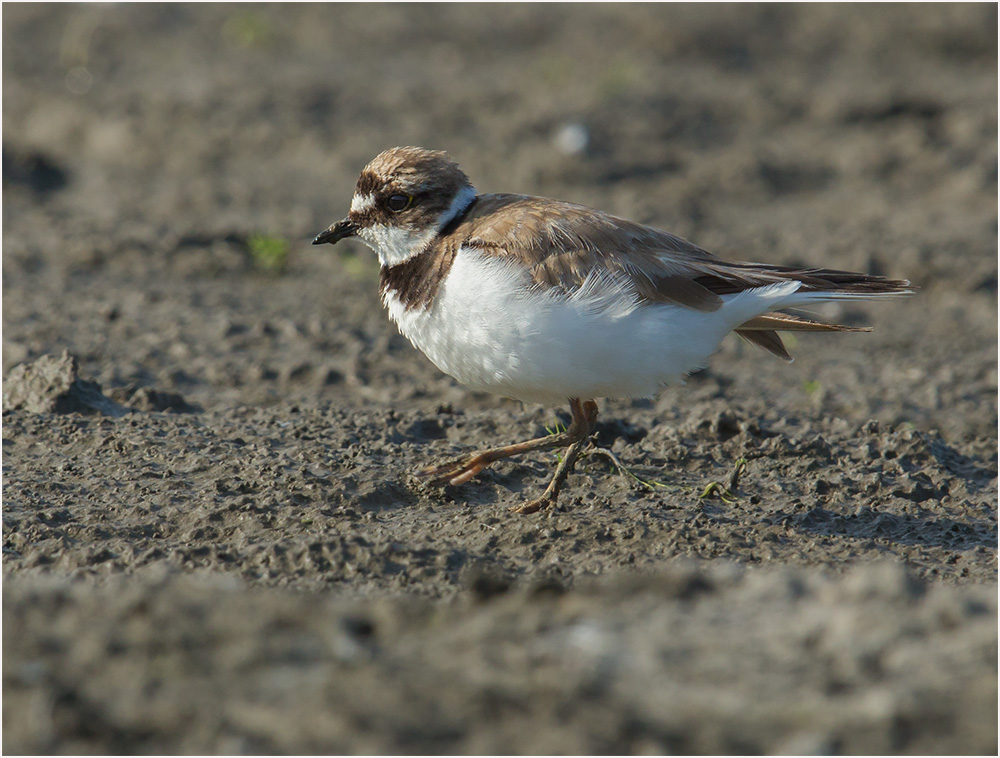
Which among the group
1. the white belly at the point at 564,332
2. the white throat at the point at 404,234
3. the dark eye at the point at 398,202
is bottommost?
the white belly at the point at 564,332

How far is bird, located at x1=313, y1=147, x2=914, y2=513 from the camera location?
15.4ft

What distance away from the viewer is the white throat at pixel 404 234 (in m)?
5.20

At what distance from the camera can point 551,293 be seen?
468cm

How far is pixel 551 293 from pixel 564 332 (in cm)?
17

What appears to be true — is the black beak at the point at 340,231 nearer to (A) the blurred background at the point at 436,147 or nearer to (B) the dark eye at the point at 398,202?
(B) the dark eye at the point at 398,202

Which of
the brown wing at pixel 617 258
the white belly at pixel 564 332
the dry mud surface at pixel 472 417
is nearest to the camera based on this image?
the dry mud surface at pixel 472 417

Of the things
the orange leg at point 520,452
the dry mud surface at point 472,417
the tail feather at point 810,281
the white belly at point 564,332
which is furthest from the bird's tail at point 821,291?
the orange leg at point 520,452

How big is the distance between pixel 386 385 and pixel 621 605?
3.48m

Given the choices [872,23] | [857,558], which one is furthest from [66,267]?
[872,23]

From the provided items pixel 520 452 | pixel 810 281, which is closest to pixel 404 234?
pixel 520 452

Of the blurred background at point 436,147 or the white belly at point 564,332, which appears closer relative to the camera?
the white belly at point 564,332

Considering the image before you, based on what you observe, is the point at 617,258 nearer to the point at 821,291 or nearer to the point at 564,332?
the point at 564,332

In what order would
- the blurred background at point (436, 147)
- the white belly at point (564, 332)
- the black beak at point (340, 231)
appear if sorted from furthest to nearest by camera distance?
the blurred background at point (436, 147) → the black beak at point (340, 231) → the white belly at point (564, 332)

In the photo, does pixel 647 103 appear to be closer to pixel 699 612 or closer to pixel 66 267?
Answer: pixel 66 267
